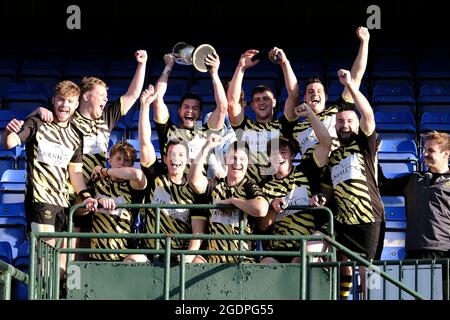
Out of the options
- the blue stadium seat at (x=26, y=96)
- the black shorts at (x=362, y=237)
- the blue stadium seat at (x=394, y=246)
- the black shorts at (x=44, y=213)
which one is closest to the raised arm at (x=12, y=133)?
the black shorts at (x=44, y=213)

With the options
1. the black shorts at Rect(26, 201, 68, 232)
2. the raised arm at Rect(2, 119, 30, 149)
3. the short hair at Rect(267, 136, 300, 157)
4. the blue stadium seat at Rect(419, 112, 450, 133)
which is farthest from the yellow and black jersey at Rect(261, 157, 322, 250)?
the blue stadium seat at Rect(419, 112, 450, 133)

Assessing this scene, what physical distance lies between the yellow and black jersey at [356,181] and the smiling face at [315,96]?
1.58ft

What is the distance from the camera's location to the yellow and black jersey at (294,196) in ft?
32.7

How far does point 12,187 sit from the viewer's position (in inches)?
480

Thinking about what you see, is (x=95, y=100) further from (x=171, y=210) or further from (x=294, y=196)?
(x=294, y=196)

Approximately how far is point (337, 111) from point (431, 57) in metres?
4.95

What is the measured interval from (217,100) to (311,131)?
2.67 ft

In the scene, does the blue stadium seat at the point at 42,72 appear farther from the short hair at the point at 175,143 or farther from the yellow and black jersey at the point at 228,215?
the yellow and black jersey at the point at 228,215

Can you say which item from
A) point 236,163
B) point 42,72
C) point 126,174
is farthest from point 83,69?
point 236,163

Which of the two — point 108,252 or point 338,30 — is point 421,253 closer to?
point 108,252

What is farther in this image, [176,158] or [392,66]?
[392,66]
